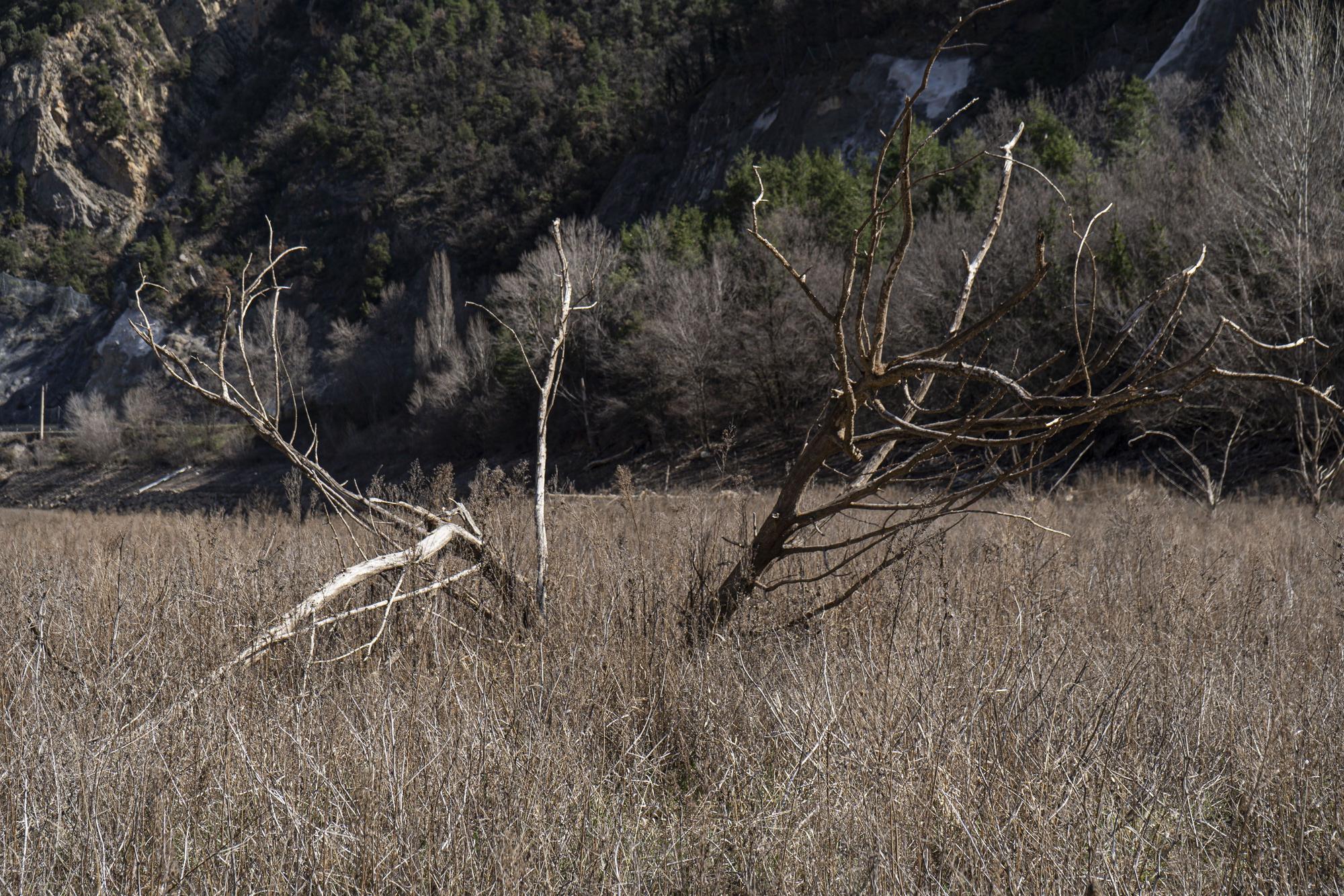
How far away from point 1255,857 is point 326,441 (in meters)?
45.5

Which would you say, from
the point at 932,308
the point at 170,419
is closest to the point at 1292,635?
the point at 932,308

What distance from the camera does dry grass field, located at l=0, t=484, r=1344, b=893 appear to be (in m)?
1.88

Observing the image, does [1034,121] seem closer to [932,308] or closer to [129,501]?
[932,308]

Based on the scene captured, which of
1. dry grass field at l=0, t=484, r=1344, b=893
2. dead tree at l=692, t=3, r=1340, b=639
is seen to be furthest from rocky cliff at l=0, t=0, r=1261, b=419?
dry grass field at l=0, t=484, r=1344, b=893

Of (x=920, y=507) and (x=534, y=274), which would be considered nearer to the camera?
(x=920, y=507)

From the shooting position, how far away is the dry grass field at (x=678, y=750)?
188 cm

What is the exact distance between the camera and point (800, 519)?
3242 millimetres

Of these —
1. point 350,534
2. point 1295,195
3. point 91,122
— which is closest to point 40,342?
point 91,122

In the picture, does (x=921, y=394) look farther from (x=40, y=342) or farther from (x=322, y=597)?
(x=40, y=342)

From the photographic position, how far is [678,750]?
111 inches

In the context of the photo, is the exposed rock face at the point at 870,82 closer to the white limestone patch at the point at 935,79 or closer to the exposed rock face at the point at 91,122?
the white limestone patch at the point at 935,79

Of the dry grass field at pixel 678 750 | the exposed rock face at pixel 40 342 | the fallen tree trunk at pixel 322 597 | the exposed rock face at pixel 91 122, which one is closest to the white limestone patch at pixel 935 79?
the dry grass field at pixel 678 750

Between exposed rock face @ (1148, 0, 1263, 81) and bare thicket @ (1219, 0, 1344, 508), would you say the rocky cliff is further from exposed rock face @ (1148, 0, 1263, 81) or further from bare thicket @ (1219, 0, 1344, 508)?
bare thicket @ (1219, 0, 1344, 508)

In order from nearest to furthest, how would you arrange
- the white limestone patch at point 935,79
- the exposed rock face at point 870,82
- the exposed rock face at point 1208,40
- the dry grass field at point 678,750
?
the dry grass field at point 678,750 < the exposed rock face at point 1208,40 < the exposed rock face at point 870,82 < the white limestone patch at point 935,79
